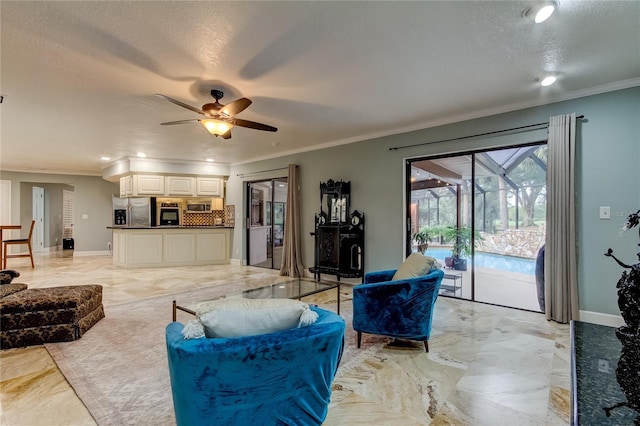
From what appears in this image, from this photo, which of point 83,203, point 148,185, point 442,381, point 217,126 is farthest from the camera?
point 83,203

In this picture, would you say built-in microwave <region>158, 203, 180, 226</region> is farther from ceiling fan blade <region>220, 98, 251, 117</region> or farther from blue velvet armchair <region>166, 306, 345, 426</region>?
blue velvet armchair <region>166, 306, 345, 426</region>

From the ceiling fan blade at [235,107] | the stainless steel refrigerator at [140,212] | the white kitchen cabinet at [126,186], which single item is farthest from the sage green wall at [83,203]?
the ceiling fan blade at [235,107]

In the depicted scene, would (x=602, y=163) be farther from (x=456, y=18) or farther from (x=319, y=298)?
(x=319, y=298)

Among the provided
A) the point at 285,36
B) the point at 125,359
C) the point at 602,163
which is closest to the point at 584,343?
the point at 285,36

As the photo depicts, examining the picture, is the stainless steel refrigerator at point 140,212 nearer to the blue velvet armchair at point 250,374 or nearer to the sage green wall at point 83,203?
the sage green wall at point 83,203

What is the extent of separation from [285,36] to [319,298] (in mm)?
3375

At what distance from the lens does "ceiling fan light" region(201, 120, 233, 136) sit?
3326 mm

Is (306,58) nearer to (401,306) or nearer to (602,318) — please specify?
(401,306)

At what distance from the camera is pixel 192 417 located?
1279 millimetres

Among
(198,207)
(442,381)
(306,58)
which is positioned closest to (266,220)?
(198,207)

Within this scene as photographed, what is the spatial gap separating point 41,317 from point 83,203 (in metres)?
8.31

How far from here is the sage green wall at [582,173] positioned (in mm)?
3219

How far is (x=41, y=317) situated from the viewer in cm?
286

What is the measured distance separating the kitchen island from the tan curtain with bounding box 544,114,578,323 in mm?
6639
